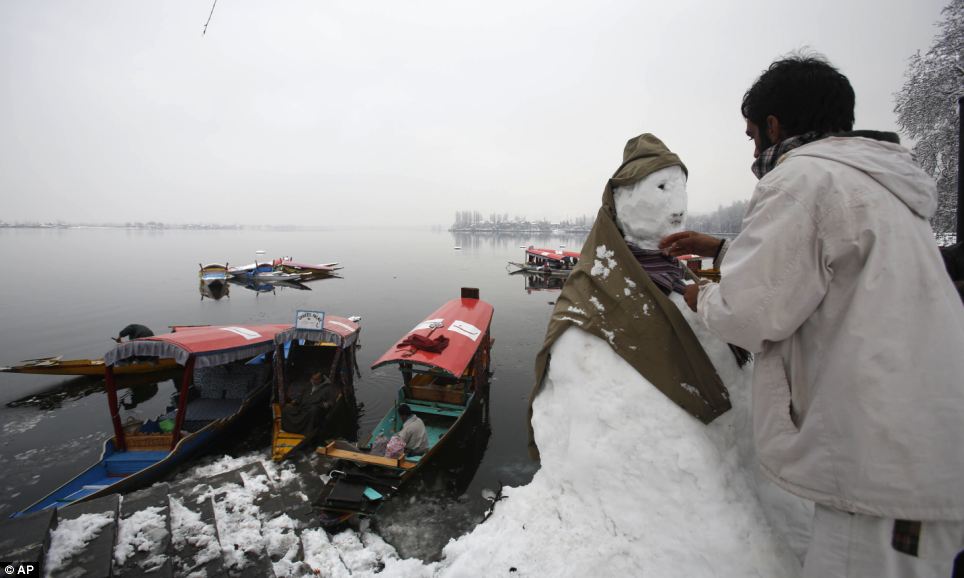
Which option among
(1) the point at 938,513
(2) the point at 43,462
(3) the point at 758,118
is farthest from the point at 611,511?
(2) the point at 43,462

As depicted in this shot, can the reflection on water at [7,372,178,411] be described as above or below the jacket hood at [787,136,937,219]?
below

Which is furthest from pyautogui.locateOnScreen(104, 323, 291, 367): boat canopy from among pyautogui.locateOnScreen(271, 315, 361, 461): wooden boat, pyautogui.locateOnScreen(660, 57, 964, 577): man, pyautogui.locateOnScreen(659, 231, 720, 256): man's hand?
pyautogui.locateOnScreen(660, 57, 964, 577): man

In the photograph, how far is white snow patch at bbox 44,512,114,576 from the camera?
339 centimetres

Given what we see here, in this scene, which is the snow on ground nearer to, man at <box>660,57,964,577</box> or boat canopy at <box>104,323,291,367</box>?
man at <box>660,57,964,577</box>

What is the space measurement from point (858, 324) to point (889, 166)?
604 mm

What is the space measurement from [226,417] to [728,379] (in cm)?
1327

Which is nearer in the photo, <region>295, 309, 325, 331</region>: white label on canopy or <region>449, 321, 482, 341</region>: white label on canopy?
<region>295, 309, 325, 331</region>: white label on canopy

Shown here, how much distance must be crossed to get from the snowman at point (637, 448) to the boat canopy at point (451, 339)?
7.08 meters

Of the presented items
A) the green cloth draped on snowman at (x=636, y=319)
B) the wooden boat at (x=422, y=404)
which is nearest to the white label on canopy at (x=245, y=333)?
the wooden boat at (x=422, y=404)

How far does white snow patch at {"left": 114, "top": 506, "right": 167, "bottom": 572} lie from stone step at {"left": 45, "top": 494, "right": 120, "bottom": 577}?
26cm

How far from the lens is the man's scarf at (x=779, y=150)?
1.78 metres

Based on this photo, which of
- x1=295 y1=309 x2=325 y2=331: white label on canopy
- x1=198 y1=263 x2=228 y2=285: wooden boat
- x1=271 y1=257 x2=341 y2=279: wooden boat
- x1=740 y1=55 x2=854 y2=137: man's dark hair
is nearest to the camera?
x1=740 y1=55 x2=854 y2=137: man's dark hair

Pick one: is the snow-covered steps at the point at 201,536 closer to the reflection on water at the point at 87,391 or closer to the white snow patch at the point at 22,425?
the white snow patch at the point at 22,425

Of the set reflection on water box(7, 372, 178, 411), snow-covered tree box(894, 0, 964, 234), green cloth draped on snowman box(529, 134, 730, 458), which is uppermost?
snow-covered tree box(894, 0, 964, 234)
